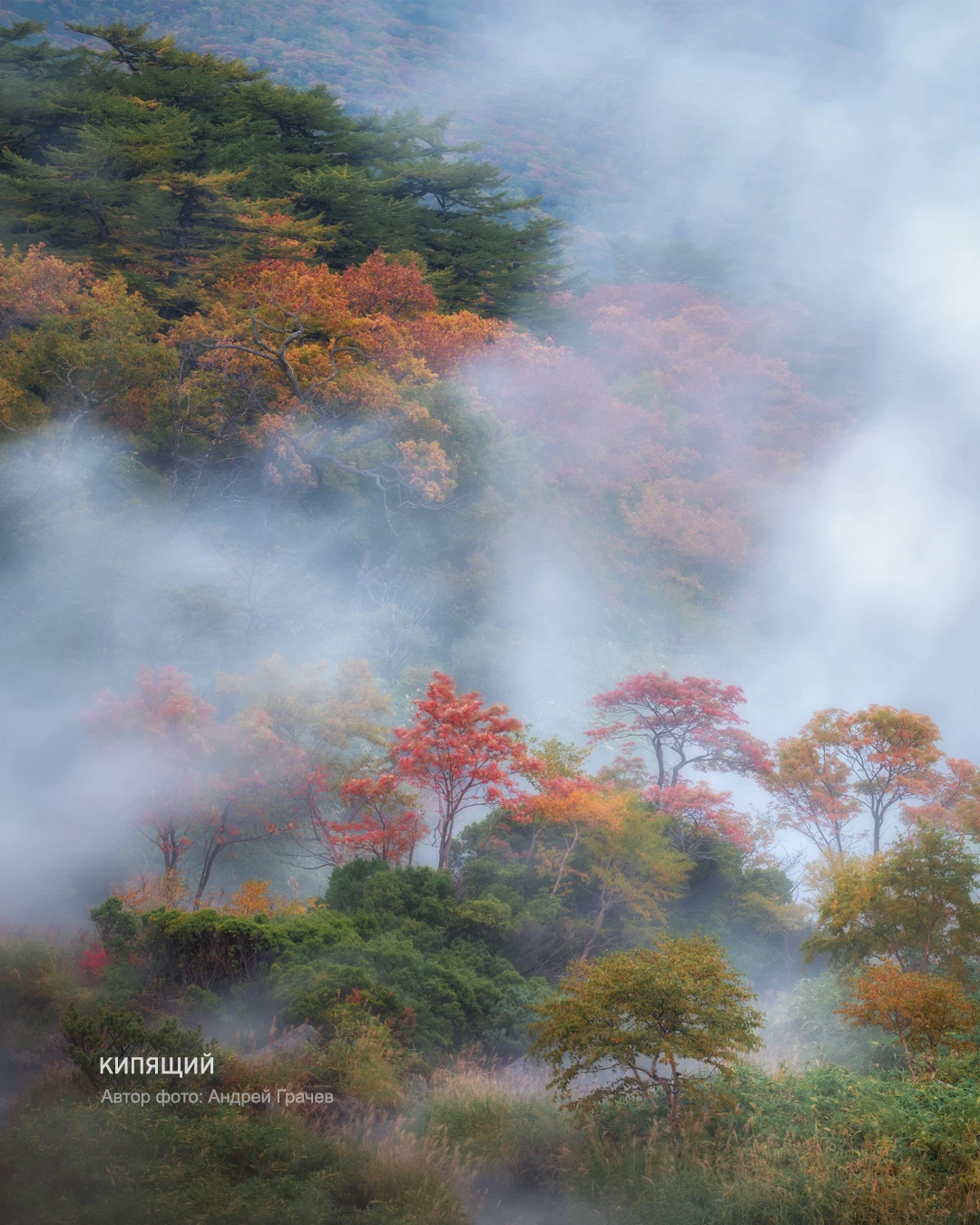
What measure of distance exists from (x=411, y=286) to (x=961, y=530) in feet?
61.4

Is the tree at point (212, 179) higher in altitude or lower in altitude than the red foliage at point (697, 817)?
higher

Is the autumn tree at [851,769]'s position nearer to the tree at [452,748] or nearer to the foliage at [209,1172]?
the tree at [452,748]

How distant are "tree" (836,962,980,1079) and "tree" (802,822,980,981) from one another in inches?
66.4

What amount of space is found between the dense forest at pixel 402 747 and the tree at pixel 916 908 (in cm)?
5

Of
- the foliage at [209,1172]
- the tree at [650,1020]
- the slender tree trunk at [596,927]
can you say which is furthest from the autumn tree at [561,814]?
the foliage at [209,1172]

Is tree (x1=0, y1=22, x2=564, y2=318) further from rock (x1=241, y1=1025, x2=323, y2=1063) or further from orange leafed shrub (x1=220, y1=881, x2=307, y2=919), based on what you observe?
rock (x1=241, y1=1025, x2=323, y2=1063)

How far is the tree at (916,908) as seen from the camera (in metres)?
11.1

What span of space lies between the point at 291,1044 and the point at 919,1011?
6.17 metres

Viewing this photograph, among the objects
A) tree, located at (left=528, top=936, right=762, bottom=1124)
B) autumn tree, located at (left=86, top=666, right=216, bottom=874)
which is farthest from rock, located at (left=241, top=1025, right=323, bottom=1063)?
autumn tree, located at (left=86, top=666, right=216, bottom=874)

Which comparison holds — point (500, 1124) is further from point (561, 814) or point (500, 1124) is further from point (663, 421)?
point (663, 421)

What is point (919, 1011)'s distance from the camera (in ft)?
29.2

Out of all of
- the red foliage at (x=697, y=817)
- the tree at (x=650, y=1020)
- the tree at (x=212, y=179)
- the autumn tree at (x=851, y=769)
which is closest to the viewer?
the tree at (x=650, y=1020)

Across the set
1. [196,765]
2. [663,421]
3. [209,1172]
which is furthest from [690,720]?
[209,1172]

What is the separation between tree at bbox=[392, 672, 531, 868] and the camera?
13.5 meters
